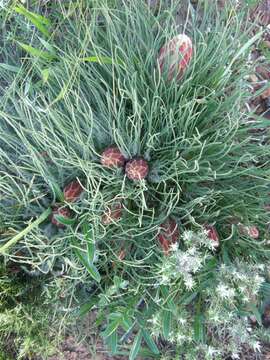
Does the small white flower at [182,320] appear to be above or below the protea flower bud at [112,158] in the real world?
below

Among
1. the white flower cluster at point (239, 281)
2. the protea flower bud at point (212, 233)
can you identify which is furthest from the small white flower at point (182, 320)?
the protea flower bud at point (212, 233)

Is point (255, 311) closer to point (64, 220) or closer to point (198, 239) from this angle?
point (198, 239)

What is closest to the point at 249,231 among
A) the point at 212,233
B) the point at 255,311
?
the point at 212,233

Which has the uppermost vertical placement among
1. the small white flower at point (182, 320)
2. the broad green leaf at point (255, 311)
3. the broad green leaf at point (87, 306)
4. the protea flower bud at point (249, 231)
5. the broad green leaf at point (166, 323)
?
the protea flower bud at point (249, 231)

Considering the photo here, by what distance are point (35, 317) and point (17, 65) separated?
71 centimetres

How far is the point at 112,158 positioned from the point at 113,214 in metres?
0.15

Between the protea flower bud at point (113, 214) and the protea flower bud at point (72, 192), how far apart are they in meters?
0.09

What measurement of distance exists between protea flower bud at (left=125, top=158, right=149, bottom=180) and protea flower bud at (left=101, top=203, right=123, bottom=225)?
9 centimetres

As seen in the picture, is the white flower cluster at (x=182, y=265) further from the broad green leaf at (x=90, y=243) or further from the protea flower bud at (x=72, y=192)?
the protea flower bud at (x=72, y=192)

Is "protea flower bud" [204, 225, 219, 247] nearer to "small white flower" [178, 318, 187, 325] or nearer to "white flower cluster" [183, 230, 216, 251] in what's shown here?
"white flower cluster" [183, 230, 216, 251]

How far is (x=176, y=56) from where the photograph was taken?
3.43ft

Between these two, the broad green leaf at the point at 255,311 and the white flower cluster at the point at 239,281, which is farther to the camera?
the broad green leaf at the point at 255,311

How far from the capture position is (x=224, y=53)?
1.08m

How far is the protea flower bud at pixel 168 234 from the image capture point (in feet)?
3.58
